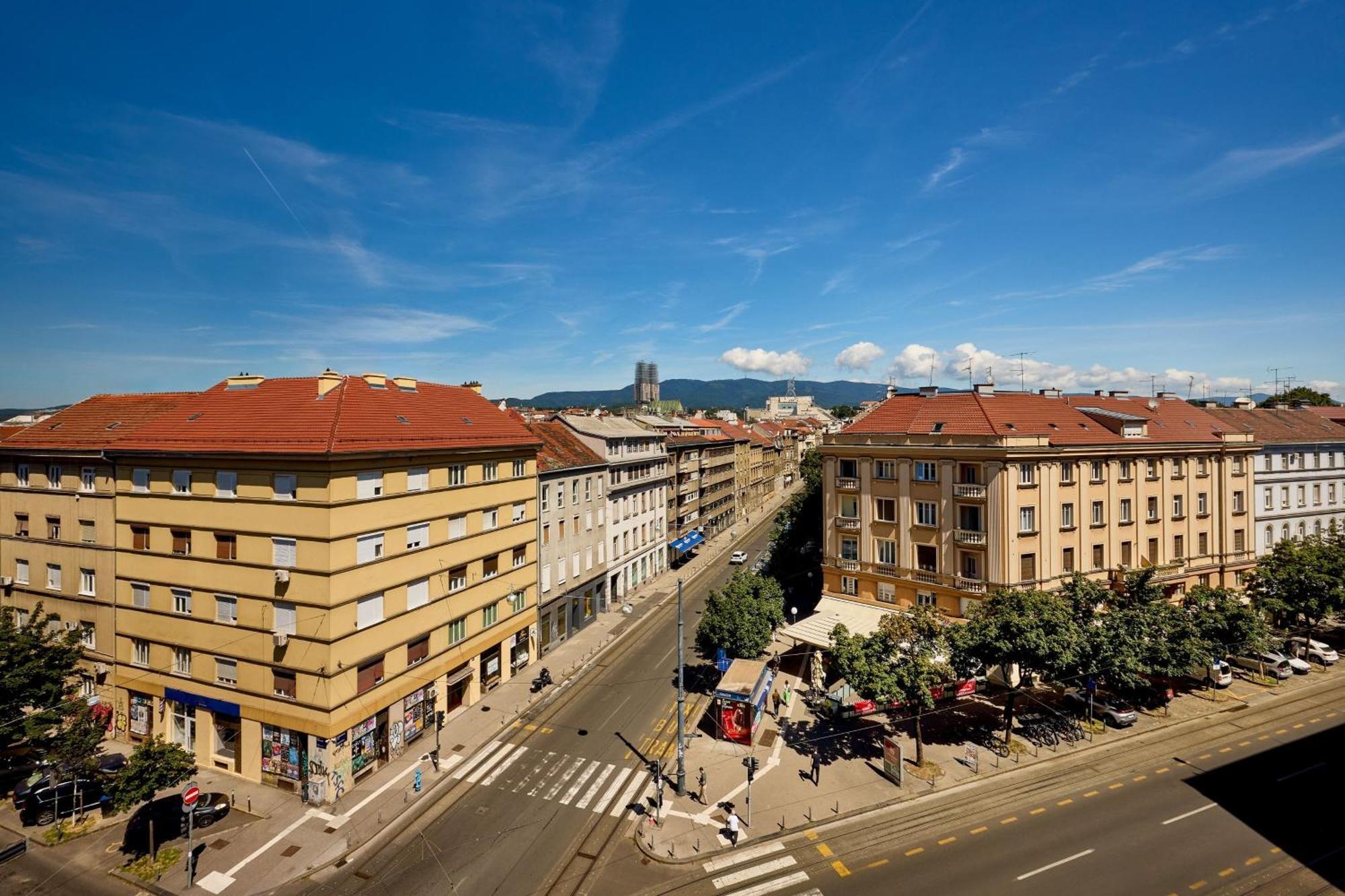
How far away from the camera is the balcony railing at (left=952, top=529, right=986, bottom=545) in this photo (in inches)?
1578

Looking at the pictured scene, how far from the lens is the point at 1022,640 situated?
29.7m

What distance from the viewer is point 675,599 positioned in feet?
204

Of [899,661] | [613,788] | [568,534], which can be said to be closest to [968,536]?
[899,661]

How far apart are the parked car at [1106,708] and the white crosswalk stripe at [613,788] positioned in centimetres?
2676

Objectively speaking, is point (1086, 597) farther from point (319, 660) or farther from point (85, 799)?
point (85, 799)

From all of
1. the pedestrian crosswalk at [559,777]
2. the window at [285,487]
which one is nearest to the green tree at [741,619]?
the pedestrian crosswalk at [559,777]

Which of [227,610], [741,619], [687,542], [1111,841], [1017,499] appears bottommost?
[1111,841]

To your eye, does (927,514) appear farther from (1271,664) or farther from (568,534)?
(568,534)

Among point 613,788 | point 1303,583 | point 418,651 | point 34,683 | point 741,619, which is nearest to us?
point 34,683

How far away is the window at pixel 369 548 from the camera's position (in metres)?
31.6

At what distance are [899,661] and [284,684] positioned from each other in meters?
30.7

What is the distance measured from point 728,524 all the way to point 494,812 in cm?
7831

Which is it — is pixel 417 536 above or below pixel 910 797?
above

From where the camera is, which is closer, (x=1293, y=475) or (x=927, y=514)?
(x=927, y=514)
